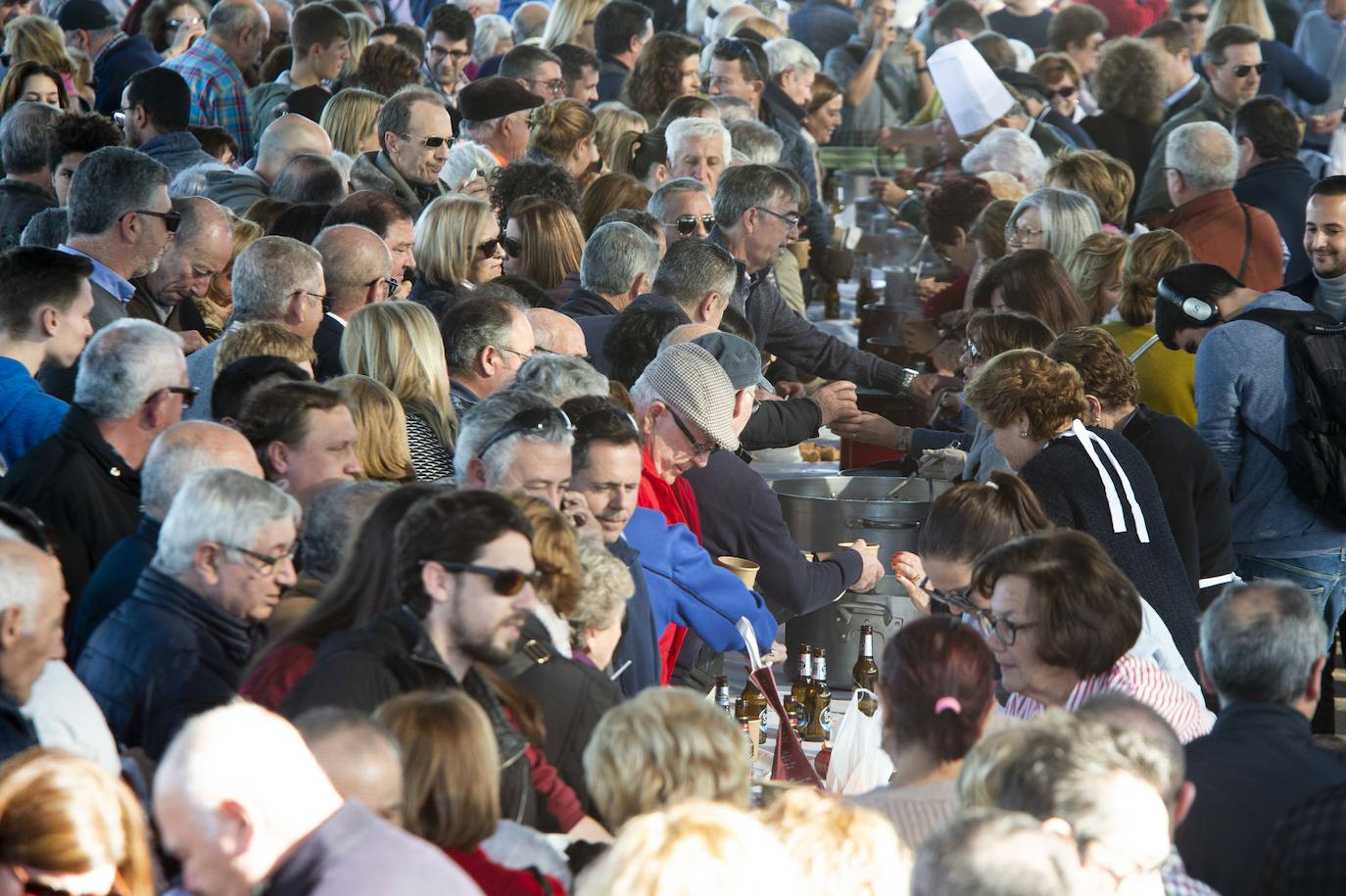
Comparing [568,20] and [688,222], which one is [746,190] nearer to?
[688,222]

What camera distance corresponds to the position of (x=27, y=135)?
696cm

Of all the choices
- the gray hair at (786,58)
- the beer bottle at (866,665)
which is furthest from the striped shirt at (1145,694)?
the gray hair at (786,58)

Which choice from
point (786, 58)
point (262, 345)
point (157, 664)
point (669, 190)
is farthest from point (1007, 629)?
point (786, 58)

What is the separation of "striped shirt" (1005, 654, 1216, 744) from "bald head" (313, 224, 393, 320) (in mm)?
2562

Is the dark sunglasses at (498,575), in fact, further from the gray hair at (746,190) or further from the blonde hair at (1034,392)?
the gray hair at (746,190)

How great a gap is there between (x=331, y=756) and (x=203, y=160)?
536cm

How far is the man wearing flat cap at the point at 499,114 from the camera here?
8.11 m

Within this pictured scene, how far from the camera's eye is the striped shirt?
11.7 ft

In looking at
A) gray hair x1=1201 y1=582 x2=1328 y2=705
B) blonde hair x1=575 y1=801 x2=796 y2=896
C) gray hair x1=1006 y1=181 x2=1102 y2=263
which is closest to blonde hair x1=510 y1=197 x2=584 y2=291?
gray hair x1=1006 y1=181 x2=1102 y2=263

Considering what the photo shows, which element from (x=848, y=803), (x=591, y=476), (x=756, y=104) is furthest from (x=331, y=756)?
(x=756, y=104)

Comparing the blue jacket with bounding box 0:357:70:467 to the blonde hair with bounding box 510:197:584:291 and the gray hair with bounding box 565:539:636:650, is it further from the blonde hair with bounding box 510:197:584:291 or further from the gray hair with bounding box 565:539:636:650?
the blonde hair with bounding box 510:197:584:291

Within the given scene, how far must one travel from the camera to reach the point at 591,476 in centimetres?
412

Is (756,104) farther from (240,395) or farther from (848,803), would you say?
(848,803)

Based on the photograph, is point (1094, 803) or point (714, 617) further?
point (714, 617)
